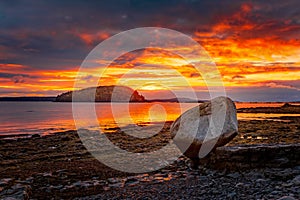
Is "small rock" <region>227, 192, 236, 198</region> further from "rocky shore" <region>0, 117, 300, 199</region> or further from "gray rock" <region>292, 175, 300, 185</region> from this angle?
"gray rock" <region>292, 175, 300, 185</region>

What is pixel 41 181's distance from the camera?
1163 cm

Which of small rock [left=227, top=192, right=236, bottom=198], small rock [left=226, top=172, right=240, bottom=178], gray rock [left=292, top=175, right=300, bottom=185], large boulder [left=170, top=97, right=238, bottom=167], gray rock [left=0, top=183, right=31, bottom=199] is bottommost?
gray rock [left=0, top=183, right=31, bottom=199]

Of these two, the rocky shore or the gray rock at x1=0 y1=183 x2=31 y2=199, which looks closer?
the rocky shore

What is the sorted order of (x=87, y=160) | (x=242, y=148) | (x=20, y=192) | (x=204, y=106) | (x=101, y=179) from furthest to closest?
(x=87, y=160) < (x=204, y=106) < (x=101, y=179) < (x=242, y=148) < (x=20, y=192)

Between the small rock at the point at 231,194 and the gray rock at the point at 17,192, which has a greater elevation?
the small rock at the point at 231,194

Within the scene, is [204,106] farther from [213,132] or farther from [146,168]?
[146,168]

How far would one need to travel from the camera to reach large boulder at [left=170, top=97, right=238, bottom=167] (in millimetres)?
11383

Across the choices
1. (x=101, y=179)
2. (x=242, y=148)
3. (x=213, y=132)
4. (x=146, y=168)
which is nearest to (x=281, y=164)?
(x=242, y=148)

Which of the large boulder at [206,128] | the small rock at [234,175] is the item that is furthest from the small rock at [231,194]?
the large boulder at [206,128]

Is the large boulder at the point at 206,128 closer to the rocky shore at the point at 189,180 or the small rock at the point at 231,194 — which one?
the rocky shore at the point at 189,180

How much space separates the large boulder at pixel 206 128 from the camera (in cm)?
1138

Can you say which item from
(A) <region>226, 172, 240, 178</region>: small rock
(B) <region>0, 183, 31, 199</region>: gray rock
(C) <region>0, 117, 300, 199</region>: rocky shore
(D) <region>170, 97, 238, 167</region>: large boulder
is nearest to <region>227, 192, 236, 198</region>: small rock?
(C) <region>0, 117, 300, 199</region>: rocky shore

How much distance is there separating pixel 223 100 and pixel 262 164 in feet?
10.2

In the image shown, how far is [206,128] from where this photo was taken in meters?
11.6
